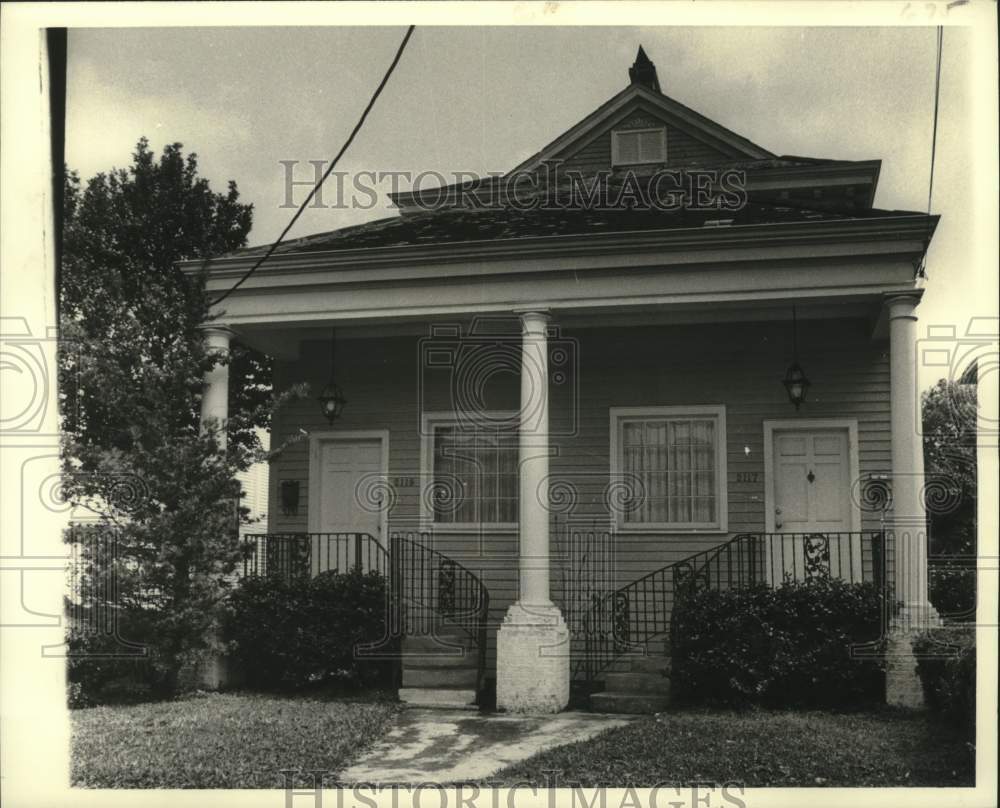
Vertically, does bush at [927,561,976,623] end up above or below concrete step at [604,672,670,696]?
above

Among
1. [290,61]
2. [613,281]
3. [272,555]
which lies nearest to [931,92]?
[613,281]

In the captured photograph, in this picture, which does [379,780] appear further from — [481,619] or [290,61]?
[290,61]

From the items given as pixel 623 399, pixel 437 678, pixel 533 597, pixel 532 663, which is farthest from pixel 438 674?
pixel 623 399

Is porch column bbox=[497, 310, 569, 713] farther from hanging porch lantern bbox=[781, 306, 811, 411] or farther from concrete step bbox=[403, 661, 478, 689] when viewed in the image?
hanging porch lantern bbox=[781, 306, 811, 411]

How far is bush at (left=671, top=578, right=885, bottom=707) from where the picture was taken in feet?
27.4

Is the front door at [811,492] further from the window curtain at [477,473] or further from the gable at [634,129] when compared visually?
the gable at [634,129]

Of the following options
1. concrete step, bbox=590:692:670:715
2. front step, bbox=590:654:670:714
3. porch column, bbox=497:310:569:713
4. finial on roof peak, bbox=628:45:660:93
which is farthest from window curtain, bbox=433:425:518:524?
finial on roof peak, bbox=628:45:660:93

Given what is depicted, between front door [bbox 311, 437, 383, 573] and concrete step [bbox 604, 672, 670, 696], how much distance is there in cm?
337

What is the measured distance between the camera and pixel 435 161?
8.89 metres

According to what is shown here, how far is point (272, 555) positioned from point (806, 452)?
224 inches

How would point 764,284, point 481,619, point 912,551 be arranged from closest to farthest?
point 912,551 → point 764,284 → point 481,619

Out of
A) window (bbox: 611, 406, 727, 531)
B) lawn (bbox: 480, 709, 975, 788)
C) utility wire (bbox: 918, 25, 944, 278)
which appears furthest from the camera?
window (bbox: 611, 406, 727, 531)

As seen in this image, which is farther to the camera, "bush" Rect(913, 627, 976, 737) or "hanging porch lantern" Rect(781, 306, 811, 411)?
"hanging porch lantern" Rect(781, 306, 811, 411)

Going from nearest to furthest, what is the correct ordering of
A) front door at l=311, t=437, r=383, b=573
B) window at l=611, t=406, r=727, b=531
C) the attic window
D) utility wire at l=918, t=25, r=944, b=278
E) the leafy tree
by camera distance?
utility wire at l=918, t=25, r=944, b=278 < the leafy tree < window at l=611, t=406, r=727, b=531 < front door at l=311, t=437, r=383, b=573 < the attic window
